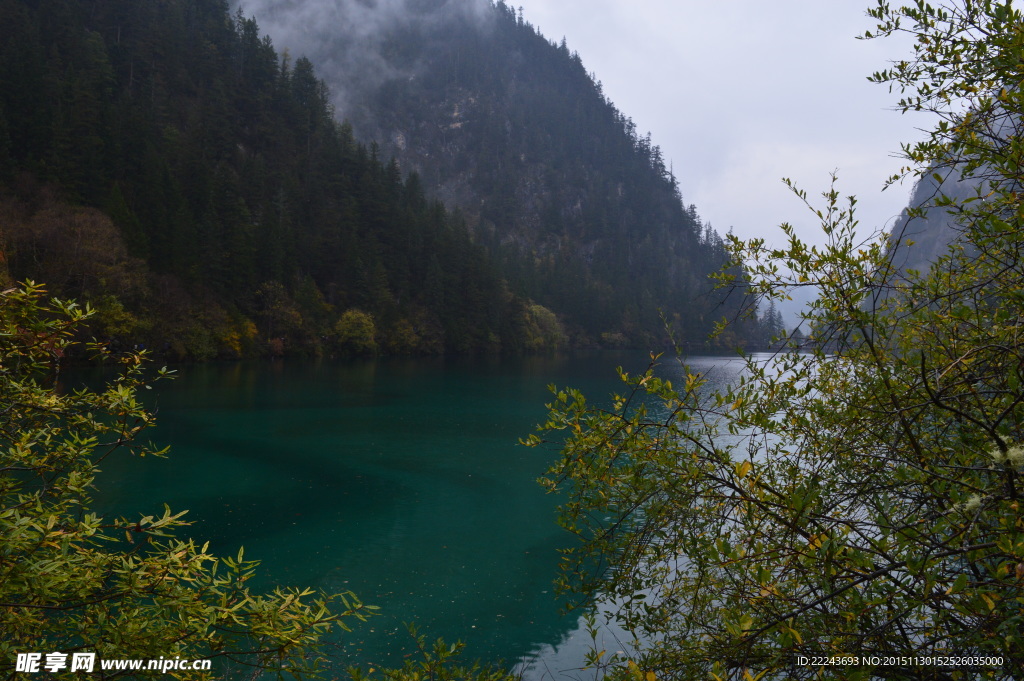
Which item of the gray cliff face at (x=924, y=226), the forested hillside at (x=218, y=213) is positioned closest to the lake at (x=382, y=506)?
the gray cliff face at (x=924, y=226)

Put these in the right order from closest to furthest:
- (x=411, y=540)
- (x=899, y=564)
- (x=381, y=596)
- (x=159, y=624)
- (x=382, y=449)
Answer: (x=899, y=564)
(x=159, y=624)
(x=381, y=596)
(x=411, y=540)
(x=382, y=449)

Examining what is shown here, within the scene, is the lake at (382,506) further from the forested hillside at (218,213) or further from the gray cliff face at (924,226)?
the forested hillside at (218,213)

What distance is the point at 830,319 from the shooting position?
407 cm

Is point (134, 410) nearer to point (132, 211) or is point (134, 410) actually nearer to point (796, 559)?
point (796, 559)

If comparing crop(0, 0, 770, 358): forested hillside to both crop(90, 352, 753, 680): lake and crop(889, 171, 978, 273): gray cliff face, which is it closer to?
crop(90, 352, 753, 680): lake

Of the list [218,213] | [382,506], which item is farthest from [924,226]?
[218,213]

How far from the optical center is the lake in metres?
10.7

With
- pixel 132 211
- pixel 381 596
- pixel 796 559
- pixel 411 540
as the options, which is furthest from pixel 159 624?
pixel 132 211

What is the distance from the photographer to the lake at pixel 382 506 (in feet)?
35.2

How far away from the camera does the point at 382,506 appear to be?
1719cm

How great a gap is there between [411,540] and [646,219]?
197 meters

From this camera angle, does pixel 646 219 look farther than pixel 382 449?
Yes

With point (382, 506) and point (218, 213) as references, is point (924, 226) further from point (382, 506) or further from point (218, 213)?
point (218, 213)

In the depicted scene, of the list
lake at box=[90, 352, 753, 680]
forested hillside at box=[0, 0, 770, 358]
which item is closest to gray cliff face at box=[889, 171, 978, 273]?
lake at box=[90, 352, 753, 680]
